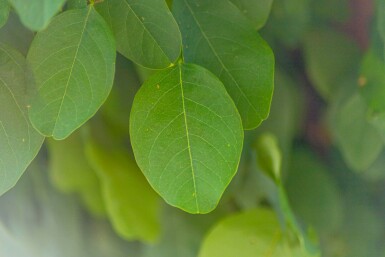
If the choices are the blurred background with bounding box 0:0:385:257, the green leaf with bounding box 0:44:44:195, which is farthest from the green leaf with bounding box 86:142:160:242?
the green leaf with bounding box 0:44:44:195

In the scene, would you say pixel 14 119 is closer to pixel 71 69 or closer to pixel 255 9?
pixel 71 69

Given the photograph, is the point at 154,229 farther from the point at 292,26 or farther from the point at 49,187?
the point at 292,26

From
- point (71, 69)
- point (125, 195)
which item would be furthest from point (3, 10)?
point (125, 195)

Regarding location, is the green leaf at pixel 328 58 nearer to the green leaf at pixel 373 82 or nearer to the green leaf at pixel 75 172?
the green leaf at pixel 373 82

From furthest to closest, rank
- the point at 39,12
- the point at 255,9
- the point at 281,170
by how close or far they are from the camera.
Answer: the point at 281,170, the point at 255,9, the point at 39,12

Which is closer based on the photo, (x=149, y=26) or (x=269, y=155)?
(x=149, y=26)

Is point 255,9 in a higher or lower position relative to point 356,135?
higher

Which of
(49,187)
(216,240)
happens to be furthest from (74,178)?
(216,240)
